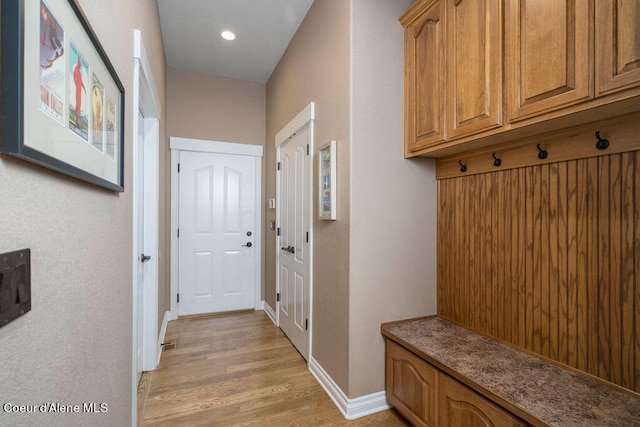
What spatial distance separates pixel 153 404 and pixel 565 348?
8.01 feet

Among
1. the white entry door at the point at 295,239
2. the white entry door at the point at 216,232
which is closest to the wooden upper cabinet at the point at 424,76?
the white entry door at the point at 295,239

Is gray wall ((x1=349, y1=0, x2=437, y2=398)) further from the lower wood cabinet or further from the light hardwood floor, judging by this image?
the light hardwood floor

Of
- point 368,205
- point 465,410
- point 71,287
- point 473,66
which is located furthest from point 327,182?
point 71,287

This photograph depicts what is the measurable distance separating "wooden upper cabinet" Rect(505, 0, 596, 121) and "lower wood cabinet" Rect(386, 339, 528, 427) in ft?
4.28

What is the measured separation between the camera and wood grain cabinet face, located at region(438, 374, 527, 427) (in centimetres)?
125

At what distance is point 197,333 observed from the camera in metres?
3.13

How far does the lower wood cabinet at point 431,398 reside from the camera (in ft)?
4.29

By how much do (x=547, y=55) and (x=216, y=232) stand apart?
349 centimetres

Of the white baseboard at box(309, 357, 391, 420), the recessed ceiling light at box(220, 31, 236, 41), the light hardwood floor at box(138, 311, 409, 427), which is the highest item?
the recessed ceiling light at box(220, 31, 236, 41)

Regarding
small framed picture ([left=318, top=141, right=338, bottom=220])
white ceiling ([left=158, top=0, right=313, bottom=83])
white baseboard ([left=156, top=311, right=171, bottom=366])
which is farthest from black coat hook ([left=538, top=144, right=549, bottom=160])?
white baseboard ([left=156, top=311, right=171, bottom=366])

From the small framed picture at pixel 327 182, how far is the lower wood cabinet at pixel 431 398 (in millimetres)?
953

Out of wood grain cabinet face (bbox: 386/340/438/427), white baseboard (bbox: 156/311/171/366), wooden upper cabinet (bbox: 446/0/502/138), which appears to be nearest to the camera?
wooden upper cabinet (bbox: 446/0/502/138)

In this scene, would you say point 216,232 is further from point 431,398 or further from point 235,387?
point 431,398

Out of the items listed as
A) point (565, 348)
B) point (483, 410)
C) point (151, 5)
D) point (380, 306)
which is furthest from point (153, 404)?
point (151, 5)
